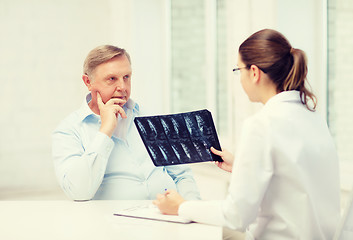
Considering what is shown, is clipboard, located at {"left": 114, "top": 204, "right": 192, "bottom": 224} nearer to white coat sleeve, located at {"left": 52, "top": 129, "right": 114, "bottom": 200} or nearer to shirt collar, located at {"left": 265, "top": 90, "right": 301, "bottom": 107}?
white coat sleeve, located at {"left": 52, "top": 129, "right": 114, "bottom": 200}

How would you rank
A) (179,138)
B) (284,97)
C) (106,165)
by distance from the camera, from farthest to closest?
1. (106,165)
2. (179,138)
3. (284,97)

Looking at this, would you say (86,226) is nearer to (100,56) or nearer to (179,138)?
(179,138)

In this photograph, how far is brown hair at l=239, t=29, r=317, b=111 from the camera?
1.47 m

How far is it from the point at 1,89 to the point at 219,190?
6.72ft

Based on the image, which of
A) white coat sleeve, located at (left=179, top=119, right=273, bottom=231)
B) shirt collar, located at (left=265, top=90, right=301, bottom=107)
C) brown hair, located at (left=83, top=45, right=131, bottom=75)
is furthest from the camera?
brown hair, located at (left=83, top=45, right=131, bottom=75)

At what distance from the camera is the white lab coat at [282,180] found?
4.34ft

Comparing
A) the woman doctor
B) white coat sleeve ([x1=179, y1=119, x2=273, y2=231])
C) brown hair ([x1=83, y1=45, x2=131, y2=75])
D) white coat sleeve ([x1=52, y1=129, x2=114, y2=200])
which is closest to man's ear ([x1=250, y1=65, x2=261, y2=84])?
the woman doctor

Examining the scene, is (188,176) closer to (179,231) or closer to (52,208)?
(52,208)

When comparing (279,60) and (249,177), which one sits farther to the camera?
(279,60)

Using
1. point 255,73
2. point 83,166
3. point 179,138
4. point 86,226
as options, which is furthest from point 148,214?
point 255,73

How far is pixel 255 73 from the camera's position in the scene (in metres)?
1.49

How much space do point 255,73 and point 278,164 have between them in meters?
0.30

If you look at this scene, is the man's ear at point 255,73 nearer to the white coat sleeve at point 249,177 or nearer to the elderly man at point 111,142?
the white coat sleeve at point 249,177

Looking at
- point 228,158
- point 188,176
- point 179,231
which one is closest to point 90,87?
point 188,176
